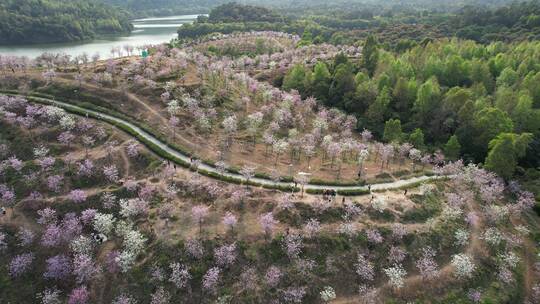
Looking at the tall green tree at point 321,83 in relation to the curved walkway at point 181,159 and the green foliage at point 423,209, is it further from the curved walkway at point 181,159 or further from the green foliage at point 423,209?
the green foliage at point 423,209

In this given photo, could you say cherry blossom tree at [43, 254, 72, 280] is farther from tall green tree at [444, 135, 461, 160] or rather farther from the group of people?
tall green tree at [444, 135, 461, 160]

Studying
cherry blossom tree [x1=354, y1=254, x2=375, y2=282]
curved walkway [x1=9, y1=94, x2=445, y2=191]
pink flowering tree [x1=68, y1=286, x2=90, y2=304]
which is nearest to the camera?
pink flowering tree [x1=68, y1=286, x2=90, y2=304]

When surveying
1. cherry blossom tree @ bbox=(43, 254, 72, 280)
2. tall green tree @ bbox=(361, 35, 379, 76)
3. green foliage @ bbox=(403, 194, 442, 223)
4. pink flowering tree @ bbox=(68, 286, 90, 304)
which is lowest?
pink flowering tree @ bbox=(68, 286, 90, 304)

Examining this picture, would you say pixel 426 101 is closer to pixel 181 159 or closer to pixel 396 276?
pixel 396 276

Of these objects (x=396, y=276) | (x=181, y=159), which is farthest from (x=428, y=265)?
(x=181, y=159)

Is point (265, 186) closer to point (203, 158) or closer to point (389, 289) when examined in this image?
point (203, 158)

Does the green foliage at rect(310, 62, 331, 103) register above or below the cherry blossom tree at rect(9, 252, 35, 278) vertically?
above

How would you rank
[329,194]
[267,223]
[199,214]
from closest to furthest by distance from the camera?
[267,223] < [199,214] < [329,194]

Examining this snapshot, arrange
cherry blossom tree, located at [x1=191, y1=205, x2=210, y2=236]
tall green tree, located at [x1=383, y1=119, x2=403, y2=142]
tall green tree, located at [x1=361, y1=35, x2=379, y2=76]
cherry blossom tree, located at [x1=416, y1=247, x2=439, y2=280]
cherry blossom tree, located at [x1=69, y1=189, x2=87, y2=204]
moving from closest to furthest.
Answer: cherry blossom tree, located at [x1=416, y1=247, x2=439, y2=280] < cherry blossom tree, located at [x1=191, y1=205, x2=210, y2=236] < cherry blossom tree, located at [x1=69, y1=189, x2=87, y2=204] < tall green tree, located at [x1=383, y1=119, x2=403, y2=142] < tall green tree, located at [x1=361, y1=35, x2=379, y2=76]

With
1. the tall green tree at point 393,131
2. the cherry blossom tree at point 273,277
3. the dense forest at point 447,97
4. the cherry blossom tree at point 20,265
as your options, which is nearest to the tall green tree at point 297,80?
the dense forest at point 447,97

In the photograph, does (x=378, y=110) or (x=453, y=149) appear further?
(x=378, y=110)

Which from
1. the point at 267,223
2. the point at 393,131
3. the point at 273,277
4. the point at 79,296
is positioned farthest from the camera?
the point at 393,131

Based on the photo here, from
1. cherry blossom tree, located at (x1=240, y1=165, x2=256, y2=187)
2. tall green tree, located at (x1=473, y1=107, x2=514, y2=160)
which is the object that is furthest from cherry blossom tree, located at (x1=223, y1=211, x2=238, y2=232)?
tall green tree, located at (x1=473, y1=107, x2=514, y2=160)
